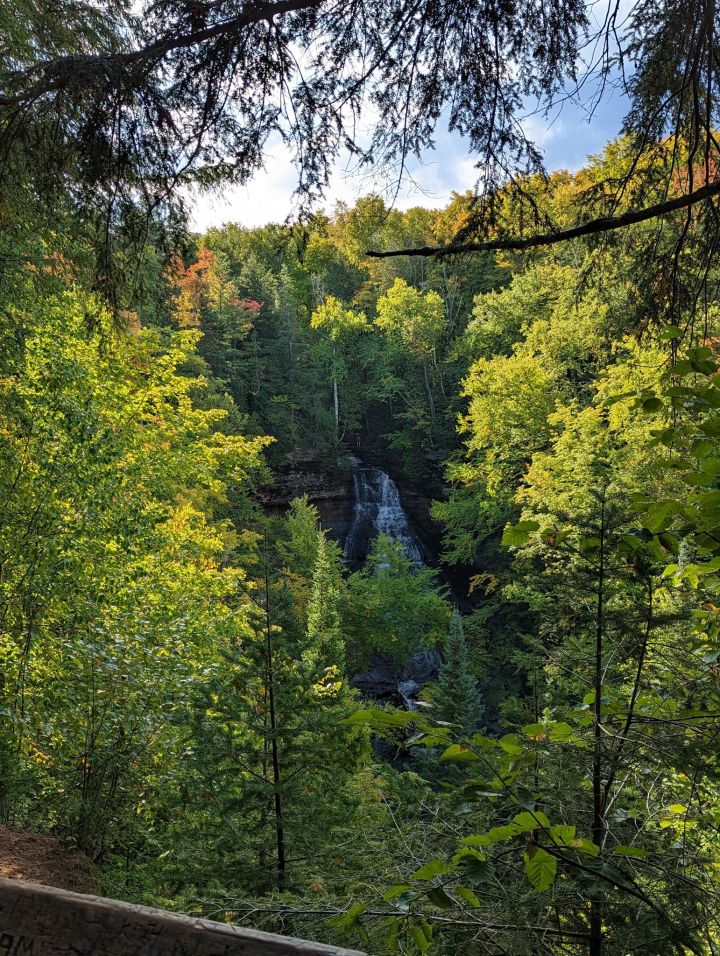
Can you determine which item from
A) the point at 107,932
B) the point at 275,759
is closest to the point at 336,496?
the point at 275,759

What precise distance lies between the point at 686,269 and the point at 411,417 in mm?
29740

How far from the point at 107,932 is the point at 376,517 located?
27.7 meters

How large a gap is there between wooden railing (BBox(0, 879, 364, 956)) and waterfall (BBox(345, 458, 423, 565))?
984 inches

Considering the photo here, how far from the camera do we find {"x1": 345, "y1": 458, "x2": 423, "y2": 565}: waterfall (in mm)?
27750

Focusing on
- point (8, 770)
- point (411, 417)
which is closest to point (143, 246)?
point (8, 770)

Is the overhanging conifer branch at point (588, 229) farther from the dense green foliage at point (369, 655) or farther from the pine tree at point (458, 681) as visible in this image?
the pine tree at point (458, 681)

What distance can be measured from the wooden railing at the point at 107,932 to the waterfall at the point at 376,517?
2498cm

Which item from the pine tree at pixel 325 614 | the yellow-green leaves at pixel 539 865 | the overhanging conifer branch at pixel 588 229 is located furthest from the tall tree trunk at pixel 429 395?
the yellow-green leaves at pixel 539 865

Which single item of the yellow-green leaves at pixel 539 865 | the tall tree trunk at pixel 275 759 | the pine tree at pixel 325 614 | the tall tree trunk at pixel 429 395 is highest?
the tall tree trunk at pixel 429 395

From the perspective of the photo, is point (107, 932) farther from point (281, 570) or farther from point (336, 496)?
point (336, 496)

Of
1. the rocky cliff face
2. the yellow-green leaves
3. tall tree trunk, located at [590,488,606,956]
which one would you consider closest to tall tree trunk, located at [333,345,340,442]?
the rocky cliff face

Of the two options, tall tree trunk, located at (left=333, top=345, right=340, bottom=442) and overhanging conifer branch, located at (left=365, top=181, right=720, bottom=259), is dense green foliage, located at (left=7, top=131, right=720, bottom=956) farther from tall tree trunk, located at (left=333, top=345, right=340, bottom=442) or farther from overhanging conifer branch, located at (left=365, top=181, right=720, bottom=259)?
tall tree trunk, located at (left=333, top=345, right=340, bottom=442)

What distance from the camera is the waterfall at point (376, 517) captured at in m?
27.8

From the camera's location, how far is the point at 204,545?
11.6m
